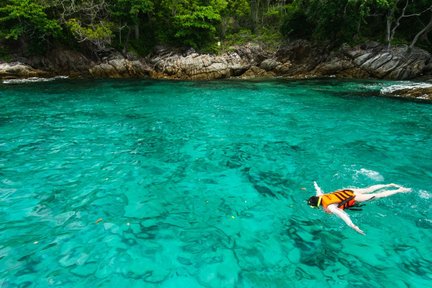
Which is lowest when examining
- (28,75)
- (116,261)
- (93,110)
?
(116,261)

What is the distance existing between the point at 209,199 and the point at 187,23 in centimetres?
2249

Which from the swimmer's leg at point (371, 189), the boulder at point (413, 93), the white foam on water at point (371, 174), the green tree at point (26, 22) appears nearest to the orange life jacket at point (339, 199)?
the swimmer's leg at point (371, 189)

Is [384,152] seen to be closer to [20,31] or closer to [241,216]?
[241,216]

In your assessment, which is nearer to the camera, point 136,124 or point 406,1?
point 136,124

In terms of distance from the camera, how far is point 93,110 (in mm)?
14336

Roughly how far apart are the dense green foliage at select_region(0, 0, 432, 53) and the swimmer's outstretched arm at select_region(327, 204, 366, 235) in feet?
65.7

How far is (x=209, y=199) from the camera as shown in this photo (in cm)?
648

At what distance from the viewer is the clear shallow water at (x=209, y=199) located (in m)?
4.53

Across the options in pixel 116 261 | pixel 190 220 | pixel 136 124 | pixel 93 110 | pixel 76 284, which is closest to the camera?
pixel 76 284

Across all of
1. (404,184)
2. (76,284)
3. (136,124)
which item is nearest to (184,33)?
(136,124)

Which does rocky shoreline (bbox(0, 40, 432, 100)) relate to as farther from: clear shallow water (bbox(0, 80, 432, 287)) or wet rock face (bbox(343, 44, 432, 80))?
clear shallow water (bbox(0, 80, 432, 287))

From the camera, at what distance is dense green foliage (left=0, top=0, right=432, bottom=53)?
73.8 feet

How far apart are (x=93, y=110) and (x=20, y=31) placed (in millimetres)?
14087

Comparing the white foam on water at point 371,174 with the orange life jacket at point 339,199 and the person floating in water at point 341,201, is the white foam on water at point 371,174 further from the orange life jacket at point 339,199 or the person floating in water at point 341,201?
the orange life jacket at point 339,199
